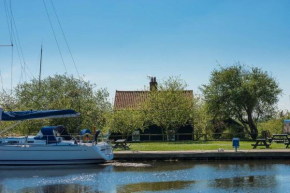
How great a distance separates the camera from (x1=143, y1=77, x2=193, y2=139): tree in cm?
4041

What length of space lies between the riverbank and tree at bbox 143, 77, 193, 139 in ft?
39.0

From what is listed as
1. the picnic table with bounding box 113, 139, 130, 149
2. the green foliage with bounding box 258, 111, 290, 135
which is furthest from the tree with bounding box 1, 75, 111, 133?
the green foliage with bounding box 258, 111, 290, 135

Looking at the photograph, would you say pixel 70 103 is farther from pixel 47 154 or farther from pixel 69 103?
pixel 47 154

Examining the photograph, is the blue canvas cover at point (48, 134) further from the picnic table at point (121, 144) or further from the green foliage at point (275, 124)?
the green foliage at point (275, 124)

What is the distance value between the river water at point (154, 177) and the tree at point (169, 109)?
13.3 metres

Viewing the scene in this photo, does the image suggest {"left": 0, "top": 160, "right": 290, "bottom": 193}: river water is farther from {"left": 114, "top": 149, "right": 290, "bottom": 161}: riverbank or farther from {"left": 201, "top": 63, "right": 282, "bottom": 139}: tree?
{"left": 201, "top": 63, "right": 282, "bottom": 139}: tree

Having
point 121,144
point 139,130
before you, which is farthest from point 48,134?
point 139,130

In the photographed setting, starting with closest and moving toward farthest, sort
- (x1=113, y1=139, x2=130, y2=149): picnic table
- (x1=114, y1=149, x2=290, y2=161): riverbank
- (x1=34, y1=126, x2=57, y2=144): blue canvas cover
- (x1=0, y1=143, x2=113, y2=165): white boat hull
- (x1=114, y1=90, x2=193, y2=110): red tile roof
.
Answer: (x1=0, y1=143, x2=113, y2=165): white boat hull
(x1=34, y1=126, x2=57, y2=144): blue canvas cover
(x1=114, y1=149, x2=290, y2=161): riverbank
(x1=113, y1=139, x2=130, y2=149): picnic table
(x1=114, y1=90, x2=193, y2=110): red tile roof

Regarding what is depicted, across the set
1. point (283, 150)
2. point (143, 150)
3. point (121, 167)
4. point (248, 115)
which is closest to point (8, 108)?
point (143, 150)

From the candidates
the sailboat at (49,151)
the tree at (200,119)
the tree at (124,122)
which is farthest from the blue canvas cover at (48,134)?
the tree at (200,119)

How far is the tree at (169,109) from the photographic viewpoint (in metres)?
40.4

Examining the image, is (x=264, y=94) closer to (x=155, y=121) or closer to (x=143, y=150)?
(x=155, y=121)

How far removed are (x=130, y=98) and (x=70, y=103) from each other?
33.1 ft

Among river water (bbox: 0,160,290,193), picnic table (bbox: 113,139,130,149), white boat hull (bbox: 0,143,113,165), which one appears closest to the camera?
river water (bbox: 0,160,290,193)
